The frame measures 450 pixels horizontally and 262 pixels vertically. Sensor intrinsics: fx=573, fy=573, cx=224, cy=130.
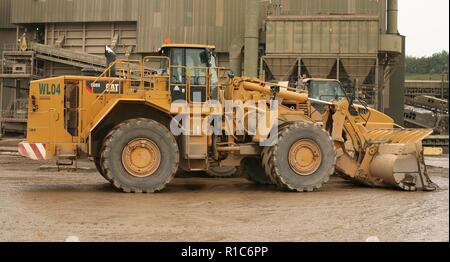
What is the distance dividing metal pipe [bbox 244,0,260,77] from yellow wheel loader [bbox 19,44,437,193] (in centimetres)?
2038

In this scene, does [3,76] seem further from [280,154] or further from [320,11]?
[280,154]

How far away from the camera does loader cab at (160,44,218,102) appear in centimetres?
1212

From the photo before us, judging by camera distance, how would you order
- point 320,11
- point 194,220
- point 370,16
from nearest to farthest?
point 194,220 < point 370,16 < point 320,11

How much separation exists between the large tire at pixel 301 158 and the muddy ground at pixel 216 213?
1.12ft

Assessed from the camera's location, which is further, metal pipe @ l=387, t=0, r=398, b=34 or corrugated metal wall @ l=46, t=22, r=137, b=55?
corrugated metal wall @ l=46, t=22, r=137, b=55

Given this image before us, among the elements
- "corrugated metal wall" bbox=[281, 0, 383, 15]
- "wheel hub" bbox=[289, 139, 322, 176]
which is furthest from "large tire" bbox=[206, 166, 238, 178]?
"corrugated metal wall" bbox=[281, 0, 383, 15]

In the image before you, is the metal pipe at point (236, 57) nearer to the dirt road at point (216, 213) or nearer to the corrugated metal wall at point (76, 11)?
the corrugated metal wall at point (76, 11)

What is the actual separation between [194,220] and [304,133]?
4.37m

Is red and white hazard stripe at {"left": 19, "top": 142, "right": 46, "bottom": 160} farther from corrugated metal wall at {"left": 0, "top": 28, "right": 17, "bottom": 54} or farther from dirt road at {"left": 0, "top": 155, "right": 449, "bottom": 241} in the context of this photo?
corrugated metal wall at {"left": 0, "top": 28, "right": 17, "bottom": 54}

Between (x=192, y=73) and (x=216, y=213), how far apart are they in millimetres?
3879

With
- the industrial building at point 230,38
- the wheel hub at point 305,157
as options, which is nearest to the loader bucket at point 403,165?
the wheel hub at point 305,157
